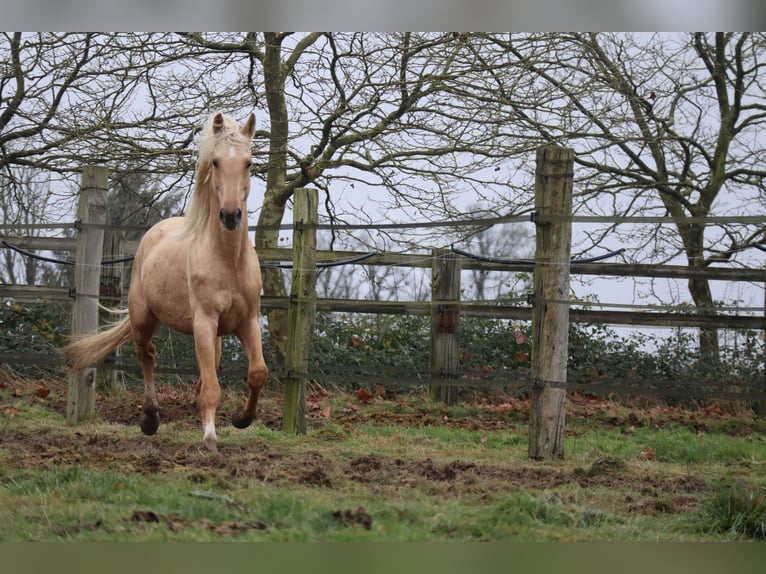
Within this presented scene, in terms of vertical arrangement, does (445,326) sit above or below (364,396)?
above

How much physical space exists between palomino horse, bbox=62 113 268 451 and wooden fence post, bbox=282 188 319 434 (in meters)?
0.97

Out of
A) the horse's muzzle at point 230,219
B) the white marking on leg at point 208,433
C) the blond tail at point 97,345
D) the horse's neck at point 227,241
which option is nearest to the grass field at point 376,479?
the white marking on leg at point 208,433

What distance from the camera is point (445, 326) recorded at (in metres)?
7.91

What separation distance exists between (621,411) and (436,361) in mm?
1732

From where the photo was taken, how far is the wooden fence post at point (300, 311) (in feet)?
21.3

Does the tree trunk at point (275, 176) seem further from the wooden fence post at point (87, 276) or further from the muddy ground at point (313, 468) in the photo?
the muddy ground at point (313, 468)

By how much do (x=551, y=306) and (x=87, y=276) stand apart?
12.1 feet

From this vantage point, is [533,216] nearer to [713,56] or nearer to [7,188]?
[713,56]

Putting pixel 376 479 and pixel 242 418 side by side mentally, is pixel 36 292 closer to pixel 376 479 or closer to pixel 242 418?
pixel 242 418

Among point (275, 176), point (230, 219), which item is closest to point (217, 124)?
point (230, 219)

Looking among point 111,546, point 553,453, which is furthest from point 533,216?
point 111,546

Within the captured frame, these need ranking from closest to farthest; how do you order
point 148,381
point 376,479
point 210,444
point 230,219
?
1. point 376,479
2. point 230,219
3. point 210,444
4. point 148,381

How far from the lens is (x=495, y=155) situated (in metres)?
8.30

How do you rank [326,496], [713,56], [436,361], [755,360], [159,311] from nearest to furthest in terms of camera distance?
1. [326,496]
2. [159,311]
3. [436,361]
4. [755,360]
5. [713,56]
